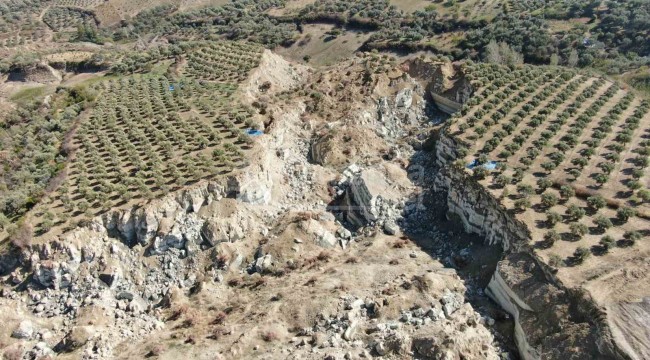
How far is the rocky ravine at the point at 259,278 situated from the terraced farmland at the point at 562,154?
8.70 meters

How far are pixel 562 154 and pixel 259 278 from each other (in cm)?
3332

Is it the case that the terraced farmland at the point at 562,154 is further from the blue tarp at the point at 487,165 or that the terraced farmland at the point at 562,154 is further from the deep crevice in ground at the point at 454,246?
the deep crevice in ground at the point at 454,246

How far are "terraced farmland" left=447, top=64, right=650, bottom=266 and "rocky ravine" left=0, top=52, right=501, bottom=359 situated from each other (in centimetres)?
870

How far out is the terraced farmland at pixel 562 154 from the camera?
36.3 m

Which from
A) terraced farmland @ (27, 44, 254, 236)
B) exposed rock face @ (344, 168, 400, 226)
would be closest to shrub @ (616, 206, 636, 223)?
exposed rock face @ (344, 168, 400, 226)

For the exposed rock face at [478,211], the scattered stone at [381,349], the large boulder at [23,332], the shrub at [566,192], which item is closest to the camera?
the scattered stone at [381,349]

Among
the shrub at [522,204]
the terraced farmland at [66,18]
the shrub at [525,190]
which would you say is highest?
the shrub at [522,204]

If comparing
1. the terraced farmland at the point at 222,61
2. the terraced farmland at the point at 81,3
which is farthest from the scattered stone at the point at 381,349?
the terraced farmland at the point at 81,3

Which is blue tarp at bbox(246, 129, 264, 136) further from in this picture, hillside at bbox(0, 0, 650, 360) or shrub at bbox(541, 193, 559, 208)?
shrub at bbox(541, 193, 559, 208)

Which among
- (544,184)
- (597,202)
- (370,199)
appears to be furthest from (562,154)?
(370,199)

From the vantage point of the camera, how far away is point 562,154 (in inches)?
1832

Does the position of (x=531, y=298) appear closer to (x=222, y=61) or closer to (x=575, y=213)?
(x=575, y=213)

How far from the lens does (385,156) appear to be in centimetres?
5544

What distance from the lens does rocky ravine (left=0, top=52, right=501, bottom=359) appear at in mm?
33562
